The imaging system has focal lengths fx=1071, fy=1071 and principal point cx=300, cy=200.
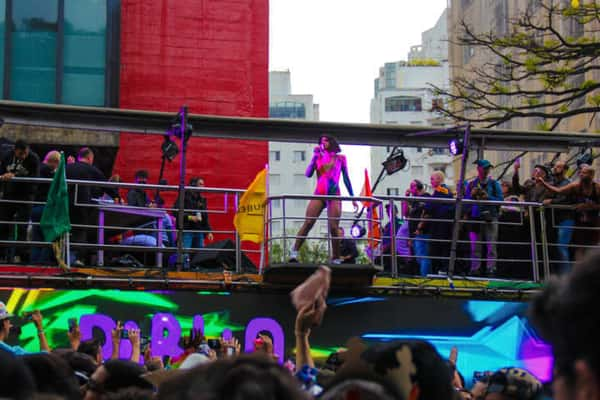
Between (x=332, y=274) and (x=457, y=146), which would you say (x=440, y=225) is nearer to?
(x=457, y=146)

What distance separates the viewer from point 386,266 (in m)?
15.8

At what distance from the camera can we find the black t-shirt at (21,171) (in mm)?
13289

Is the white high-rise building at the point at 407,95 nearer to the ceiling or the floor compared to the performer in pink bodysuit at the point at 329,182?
nearer to the ceiling

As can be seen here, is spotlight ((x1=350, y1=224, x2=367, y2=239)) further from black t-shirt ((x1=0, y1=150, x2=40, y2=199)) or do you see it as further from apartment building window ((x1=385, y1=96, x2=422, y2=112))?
apartment building window ((x1=385, y1=96, x2=422, y2=112))

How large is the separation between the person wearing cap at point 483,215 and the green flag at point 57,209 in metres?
5.44

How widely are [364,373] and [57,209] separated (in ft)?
30.3

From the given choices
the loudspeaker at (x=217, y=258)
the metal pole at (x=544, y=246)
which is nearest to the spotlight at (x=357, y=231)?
the loudspeaker at (x=217, y=258)

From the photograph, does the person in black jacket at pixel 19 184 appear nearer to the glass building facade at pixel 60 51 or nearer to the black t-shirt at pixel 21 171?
the black t-shirt at pixel 21 171

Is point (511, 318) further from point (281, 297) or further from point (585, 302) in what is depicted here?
point (585, 302)

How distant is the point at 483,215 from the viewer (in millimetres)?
14641

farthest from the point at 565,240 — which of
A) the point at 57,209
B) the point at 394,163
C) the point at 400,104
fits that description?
the point at 400,104

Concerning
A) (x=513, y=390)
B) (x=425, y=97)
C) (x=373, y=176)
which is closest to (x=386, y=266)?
(x=513, y=390)

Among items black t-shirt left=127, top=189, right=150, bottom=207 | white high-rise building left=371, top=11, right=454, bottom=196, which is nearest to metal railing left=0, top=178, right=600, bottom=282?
black t-shirt left=127, top=189, right=150, bottom=207

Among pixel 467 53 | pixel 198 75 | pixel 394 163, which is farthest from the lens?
pixel 467 53
